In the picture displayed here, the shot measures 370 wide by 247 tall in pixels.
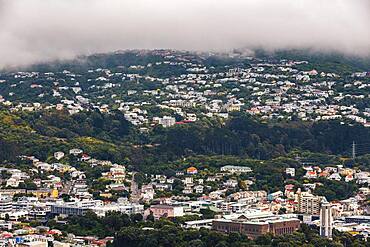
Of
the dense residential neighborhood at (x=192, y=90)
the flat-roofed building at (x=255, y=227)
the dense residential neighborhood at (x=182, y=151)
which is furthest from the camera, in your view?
the dense residential neighborhood at (x=192, y=90)

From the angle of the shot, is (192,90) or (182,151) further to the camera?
(192,90)

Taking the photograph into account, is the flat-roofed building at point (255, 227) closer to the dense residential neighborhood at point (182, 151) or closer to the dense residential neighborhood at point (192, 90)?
the dense residential neighborhood at point (182, 151)

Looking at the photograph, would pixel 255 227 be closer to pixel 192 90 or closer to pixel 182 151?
pixel 182 151

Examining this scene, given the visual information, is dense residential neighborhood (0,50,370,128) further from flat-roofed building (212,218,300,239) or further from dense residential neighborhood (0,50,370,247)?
flat-roofed building (212,218,300,239)

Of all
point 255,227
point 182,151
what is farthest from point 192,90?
point 255,227

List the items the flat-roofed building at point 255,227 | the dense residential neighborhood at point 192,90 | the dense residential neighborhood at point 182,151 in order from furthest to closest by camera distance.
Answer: the dense residential neighborhood at point 192,90 < the dense residential neighborhood at point 182,151 < the flat-roofed building at point 255,227

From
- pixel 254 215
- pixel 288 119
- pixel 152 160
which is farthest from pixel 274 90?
pixel 254 215

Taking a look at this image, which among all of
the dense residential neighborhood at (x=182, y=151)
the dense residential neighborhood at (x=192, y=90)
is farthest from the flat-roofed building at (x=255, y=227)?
the dense residential neighborhood at (x=192, y=90)

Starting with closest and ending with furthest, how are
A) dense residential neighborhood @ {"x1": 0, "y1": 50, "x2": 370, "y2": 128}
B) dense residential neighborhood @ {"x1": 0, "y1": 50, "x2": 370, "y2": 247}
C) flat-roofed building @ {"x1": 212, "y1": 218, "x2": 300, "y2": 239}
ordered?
flat-roofed building @ {"x1": 212, "y1": 218, "x2": 300, "y2": 239} → dense residential neighborhood @ {"x1": 0, "y1": 50, "x2": 370, "y2": 247} → dense residential neighborhood @ {"x1": 0, "y1": 50, "x2": 370, "y2": 128}

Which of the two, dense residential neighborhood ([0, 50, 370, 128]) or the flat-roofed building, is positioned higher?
dense residential neighborhood ([0, 50, 370, 128])

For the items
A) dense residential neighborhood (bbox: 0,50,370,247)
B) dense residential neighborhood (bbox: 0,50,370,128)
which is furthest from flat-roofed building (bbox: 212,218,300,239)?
dense residential neighborhood (bbox: 0,50,370,128)

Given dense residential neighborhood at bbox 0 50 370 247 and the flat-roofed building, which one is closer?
the flat-roofed building
